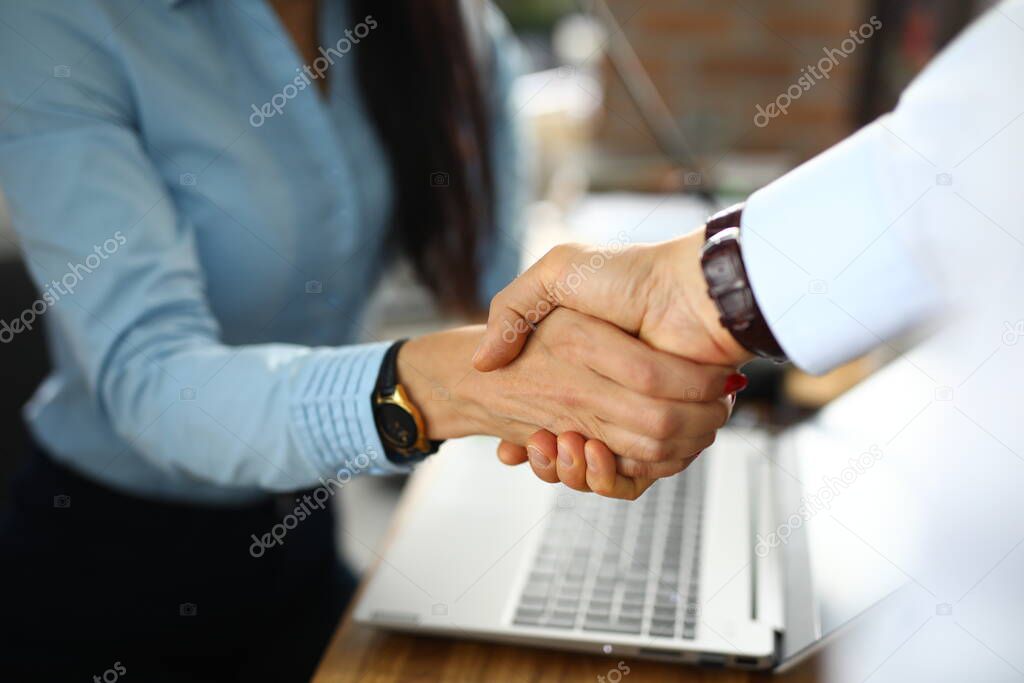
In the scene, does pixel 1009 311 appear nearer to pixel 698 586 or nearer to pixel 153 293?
pixel 698 586

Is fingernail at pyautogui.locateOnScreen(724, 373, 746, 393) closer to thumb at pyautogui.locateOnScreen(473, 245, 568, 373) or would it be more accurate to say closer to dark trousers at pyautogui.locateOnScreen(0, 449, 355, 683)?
thumb at pyautogui.locateOnScreen(473, 245, 568, 373)

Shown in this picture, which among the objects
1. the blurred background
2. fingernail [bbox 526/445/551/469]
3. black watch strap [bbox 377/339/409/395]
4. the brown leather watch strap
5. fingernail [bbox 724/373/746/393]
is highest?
the brown leather watch strap

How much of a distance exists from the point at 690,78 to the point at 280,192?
141 cm

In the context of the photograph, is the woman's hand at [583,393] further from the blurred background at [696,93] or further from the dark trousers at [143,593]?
the blurred background at [696,93]

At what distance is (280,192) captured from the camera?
0.89 meters

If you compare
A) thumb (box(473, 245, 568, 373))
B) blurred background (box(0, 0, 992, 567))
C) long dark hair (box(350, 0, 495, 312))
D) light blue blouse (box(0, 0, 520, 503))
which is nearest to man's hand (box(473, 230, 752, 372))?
thumb (box(473, 245, 568, 373))

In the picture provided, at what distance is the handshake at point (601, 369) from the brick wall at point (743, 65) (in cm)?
137

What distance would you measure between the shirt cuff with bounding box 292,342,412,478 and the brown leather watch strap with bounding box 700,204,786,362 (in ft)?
0.89

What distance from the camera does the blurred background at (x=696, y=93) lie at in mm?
1597

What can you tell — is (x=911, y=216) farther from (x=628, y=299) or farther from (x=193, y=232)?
(x=193, y=232)

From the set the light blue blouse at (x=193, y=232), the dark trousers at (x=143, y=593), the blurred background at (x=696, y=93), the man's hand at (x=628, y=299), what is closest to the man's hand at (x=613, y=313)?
the man's hand at (x=628, y=299)

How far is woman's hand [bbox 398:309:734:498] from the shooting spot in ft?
1.99

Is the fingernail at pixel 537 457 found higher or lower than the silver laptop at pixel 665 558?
higher

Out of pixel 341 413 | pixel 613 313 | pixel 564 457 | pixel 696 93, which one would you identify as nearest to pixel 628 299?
pixel 613 313
